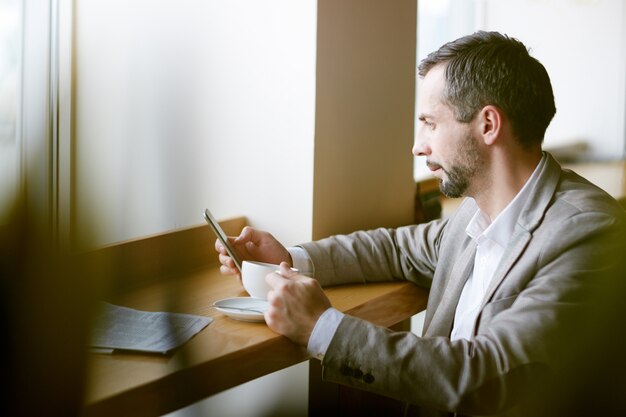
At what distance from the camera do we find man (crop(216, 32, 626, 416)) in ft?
3.91

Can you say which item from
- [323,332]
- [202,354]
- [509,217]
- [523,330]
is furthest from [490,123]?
[202,354]

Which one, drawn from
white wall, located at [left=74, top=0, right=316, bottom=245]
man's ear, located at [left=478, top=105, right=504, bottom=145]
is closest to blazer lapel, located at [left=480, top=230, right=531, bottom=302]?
man's ear, located at [left=478, top=105, right=504, bottom=145]

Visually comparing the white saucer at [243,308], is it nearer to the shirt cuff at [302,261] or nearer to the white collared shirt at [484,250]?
the shirt cuff at [302,261]

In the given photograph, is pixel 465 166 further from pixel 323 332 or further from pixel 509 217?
pixel 323 332

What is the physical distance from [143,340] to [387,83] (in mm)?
1304

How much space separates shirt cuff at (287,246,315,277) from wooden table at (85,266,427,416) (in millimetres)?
71

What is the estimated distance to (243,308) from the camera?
147cm

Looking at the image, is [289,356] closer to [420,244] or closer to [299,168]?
[420,244]

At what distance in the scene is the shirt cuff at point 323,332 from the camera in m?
1.23

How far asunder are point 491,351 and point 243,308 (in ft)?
1.69

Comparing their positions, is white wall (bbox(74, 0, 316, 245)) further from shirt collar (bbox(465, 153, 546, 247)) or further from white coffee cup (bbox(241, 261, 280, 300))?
shirt collar (bbox(465, 153, 546, 247))

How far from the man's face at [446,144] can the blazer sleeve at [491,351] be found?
0.97 feet

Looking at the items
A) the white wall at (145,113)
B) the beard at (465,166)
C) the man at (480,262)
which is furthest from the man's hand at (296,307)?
the white wall at (145,113)

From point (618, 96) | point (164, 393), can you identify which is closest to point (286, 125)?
point (164, 393)
